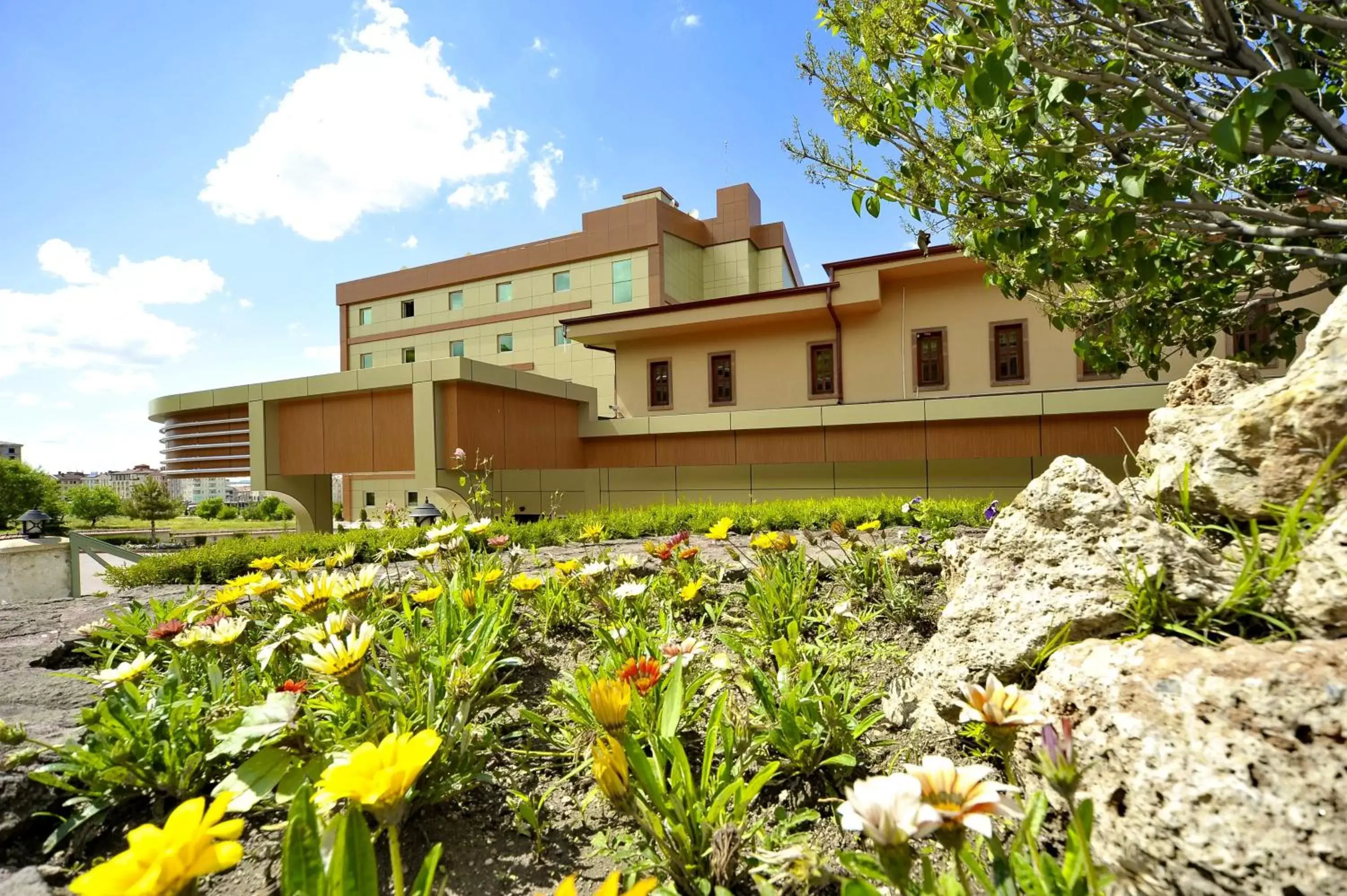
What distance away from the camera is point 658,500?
13.7m

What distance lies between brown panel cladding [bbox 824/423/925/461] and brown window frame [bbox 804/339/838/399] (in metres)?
1.69

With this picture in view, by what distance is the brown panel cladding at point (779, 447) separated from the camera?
40.7 feet

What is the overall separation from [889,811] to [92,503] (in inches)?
2605

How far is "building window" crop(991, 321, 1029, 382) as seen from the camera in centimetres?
1232

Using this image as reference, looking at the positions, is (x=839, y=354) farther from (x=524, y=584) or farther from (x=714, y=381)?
(x=524, y=584)

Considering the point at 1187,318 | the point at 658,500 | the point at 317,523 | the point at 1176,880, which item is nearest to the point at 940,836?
the point at 1176,880

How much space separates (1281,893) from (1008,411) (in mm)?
11259

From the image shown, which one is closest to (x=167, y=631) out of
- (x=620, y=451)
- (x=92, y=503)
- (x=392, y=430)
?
(x=392, y=430)

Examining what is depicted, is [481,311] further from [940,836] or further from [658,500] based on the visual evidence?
[940,836]

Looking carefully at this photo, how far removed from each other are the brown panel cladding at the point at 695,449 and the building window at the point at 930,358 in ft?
14.3

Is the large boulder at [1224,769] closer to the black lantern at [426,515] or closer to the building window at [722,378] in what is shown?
the black lantern at [426,515]

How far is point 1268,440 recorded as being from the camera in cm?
191

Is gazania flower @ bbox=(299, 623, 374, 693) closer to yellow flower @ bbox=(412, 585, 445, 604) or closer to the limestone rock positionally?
yellow flower @ bbox=(412, 585, 445, 604)

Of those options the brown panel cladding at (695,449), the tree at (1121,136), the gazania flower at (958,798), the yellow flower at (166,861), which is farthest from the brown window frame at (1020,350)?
the yellow flower at (166,861)
